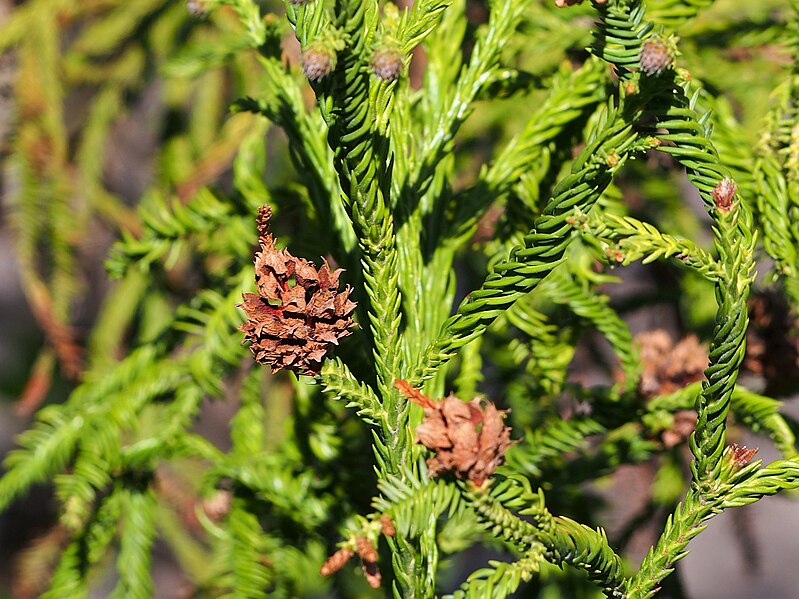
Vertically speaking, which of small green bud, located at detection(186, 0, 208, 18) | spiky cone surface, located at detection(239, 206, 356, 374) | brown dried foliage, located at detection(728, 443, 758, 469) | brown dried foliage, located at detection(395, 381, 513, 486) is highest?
small green bud, located at detection(186, 0, 208, 18)

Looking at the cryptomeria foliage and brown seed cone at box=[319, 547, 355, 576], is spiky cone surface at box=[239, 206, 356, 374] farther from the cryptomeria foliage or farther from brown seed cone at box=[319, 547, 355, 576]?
brown seed cone at box=[319, 547, 355, 576]

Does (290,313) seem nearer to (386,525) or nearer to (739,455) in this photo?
(386,525)

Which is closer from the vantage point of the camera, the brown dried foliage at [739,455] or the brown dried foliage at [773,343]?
the brown dried foliage at [739,455]

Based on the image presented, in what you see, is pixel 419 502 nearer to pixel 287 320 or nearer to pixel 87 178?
pixel 287 320

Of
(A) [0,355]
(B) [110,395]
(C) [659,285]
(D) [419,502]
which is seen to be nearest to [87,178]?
(B) [110,395]

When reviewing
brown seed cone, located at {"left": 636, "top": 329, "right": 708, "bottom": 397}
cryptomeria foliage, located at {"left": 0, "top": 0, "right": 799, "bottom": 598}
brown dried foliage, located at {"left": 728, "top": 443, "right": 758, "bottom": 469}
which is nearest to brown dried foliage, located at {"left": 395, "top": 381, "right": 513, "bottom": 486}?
cryptomeria foliage, located at {"left": 0, "top": 0, "right": 799, "bottom": 598}

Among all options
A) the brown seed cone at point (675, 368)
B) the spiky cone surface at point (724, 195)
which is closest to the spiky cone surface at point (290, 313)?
the spiky cone surface at point (724, 195)

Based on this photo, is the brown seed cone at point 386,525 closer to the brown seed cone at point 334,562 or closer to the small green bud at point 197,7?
the brown seed cone at point 334,562
